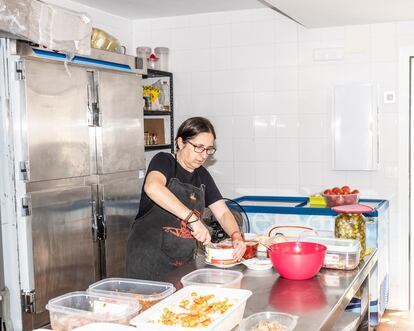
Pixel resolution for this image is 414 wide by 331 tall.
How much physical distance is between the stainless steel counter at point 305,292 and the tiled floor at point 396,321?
185cm

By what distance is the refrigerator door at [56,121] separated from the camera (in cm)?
328

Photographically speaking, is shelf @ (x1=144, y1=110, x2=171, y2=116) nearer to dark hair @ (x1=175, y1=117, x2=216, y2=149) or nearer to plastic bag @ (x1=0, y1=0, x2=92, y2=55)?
plastic bag @ (x1=0, y1=0, x2=92, y2=55)

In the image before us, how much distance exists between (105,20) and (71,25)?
1453 mm

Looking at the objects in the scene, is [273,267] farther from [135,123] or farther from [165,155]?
[135,123]

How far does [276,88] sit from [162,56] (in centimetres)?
106

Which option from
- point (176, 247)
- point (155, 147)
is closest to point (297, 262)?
point (176, 247)

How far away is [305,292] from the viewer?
2.09 metres

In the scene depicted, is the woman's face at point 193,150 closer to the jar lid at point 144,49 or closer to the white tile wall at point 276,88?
the white tile wall at point 276,88

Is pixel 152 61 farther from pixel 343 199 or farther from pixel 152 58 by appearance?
pixel 343 199

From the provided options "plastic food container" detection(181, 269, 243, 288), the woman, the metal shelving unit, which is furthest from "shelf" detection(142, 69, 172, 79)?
"plastic food container" detection(181, 269, 243, 288)

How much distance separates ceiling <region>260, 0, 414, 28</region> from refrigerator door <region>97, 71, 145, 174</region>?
3.98 ft

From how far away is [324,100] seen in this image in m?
4.57

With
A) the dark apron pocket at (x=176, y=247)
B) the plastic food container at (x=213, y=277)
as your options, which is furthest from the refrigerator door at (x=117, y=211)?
the plastic food container at (x=213, y=277)

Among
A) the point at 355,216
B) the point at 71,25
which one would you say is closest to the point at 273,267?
the point at 355,216
